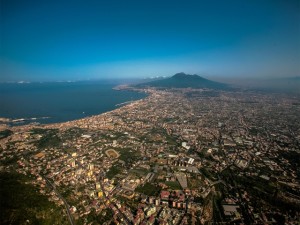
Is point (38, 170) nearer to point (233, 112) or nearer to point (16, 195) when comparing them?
point (16, 195)

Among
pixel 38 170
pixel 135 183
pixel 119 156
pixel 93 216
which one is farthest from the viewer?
pixel 119 156

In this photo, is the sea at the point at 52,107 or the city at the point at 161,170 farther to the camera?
the sea at the point at 52,107

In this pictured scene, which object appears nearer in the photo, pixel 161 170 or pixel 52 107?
pixel 161 170

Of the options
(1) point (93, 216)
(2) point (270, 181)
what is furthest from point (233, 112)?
(1) point (93, 216)

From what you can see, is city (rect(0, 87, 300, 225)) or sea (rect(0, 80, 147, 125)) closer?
city (rect(0, 87, 300, 225))

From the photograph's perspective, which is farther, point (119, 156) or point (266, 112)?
point (266, 112)

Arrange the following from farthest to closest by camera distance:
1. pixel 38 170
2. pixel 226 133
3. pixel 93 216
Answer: pixel 226 133
pixel 38 170
pixel 93 216

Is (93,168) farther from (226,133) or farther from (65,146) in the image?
(226,133)

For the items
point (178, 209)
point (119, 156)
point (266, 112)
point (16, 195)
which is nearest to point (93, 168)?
point (119, 156)

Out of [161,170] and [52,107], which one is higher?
[52,107]
